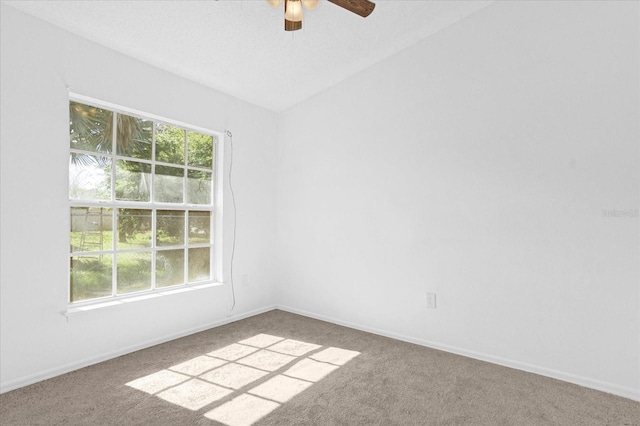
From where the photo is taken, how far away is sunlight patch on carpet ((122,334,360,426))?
2125 mm

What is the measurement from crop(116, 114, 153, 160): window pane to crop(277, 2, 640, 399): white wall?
1722mm

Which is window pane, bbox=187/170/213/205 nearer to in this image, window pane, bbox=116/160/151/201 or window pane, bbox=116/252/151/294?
window pane, bbox=116/160/151/201

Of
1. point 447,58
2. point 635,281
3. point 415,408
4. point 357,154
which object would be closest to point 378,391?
point 415,408

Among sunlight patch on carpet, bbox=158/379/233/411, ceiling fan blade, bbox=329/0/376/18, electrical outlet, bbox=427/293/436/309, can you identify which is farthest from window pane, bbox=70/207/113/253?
electrical outlet, bbox=427/293/436/309

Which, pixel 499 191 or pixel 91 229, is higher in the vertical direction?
pixel 499 191

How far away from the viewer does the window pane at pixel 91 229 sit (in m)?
2.66

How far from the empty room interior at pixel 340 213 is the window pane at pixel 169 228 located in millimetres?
22

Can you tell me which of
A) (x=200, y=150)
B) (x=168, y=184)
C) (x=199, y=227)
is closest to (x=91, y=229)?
(x=168, y=184)

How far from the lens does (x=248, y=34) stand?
279 cm

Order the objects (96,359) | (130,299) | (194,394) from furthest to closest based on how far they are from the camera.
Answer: (130,299)
(96,359)
(194,394)

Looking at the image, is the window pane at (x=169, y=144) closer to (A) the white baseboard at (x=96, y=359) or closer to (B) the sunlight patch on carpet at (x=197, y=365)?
(A) the white baseboard at (x=96, y=359)

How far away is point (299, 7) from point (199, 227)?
234cm

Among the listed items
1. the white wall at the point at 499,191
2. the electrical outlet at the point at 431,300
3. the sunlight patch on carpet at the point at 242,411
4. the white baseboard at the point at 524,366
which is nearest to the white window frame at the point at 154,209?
the white wall at the point at 499,191

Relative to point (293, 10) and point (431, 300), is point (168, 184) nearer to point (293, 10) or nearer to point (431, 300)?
point (293, 10)
